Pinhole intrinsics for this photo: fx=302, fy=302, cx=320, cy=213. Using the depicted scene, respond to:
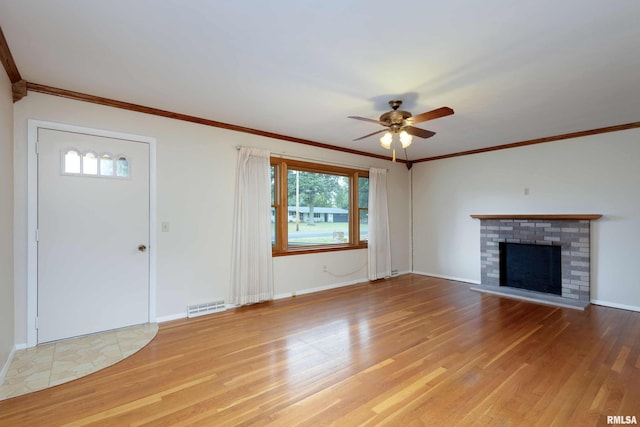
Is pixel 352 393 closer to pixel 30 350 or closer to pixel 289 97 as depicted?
pixel 289 97

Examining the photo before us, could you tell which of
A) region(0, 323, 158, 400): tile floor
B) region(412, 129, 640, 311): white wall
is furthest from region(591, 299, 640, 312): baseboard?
region(0, 323, 158, 400): tile floor

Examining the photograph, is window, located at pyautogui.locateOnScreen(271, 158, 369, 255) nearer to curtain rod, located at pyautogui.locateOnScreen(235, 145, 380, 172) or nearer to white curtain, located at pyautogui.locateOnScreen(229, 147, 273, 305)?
curtain rod, located at pyautogui.locateOnScreen(235, 145, 380, 172)

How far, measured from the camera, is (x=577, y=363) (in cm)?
263

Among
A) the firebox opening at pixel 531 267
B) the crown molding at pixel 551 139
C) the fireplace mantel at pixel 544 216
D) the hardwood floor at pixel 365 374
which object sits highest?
the crown molding at pixel 551 139

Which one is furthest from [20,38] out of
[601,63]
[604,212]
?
[604,212]

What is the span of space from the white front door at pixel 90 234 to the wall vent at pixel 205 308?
51 centimetres

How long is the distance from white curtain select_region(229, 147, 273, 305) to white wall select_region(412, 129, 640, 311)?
3698mm

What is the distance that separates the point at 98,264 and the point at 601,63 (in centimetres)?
512

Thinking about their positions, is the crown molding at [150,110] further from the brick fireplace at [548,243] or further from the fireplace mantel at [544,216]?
the brick fireplace at [548,243]

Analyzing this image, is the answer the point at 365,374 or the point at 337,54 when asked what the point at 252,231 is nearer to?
the point at 365,374

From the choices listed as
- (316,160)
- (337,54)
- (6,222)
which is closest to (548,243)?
(316,160)

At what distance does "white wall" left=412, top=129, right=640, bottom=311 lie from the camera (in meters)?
4.21

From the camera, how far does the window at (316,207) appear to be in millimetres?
4809

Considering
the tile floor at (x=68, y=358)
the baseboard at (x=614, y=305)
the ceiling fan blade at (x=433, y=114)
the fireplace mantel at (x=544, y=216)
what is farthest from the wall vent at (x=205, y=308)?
the baseboard at (x=614, y=305)
